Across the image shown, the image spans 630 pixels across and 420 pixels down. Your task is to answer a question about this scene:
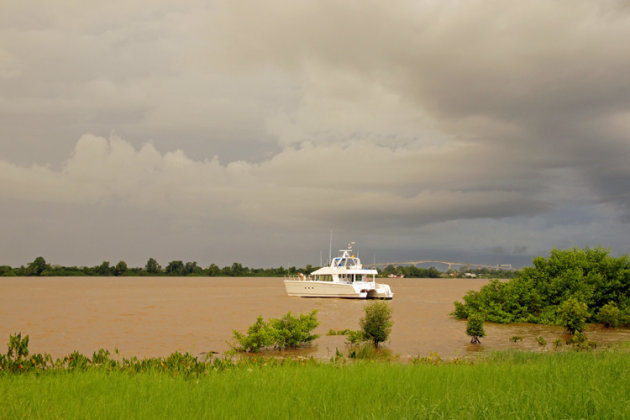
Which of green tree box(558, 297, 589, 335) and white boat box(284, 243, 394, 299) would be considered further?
white boat box(284, 243, 394, 299)

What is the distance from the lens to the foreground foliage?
29281mm

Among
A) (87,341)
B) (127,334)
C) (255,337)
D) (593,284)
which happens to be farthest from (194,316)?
(593,284)

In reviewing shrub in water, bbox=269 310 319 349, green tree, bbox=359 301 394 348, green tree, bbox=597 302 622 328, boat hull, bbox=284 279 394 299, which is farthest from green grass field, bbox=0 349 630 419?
boat hull, bbox=284 279 394 299

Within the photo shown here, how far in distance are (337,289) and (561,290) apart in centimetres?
2914

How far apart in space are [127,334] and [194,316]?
1107cm

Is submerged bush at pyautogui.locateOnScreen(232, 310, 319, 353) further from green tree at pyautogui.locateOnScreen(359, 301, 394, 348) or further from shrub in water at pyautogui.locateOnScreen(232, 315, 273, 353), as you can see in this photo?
green tree at pyautogui.locateOnScreen(359, 301, 394, 348)

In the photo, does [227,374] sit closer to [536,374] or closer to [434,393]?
[434,393]

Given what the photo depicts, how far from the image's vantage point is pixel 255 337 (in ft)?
62.0

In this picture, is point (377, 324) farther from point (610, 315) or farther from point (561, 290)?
point (561, 290)

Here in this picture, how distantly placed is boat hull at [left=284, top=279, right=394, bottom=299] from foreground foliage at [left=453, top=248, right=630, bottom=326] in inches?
867

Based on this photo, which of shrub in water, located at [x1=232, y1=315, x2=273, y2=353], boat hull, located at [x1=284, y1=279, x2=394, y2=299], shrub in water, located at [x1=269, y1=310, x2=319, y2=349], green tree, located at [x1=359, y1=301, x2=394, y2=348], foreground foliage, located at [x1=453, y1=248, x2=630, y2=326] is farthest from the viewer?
boat hull, located at [x1=284, y1=279, x2=394, y2=299]

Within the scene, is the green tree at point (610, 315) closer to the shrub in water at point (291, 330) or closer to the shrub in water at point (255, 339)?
the shrub in water at point (291, 330)

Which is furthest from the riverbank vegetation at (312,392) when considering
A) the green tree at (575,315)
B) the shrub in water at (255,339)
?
the green tree at (575,315)

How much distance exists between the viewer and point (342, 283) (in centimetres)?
5625
